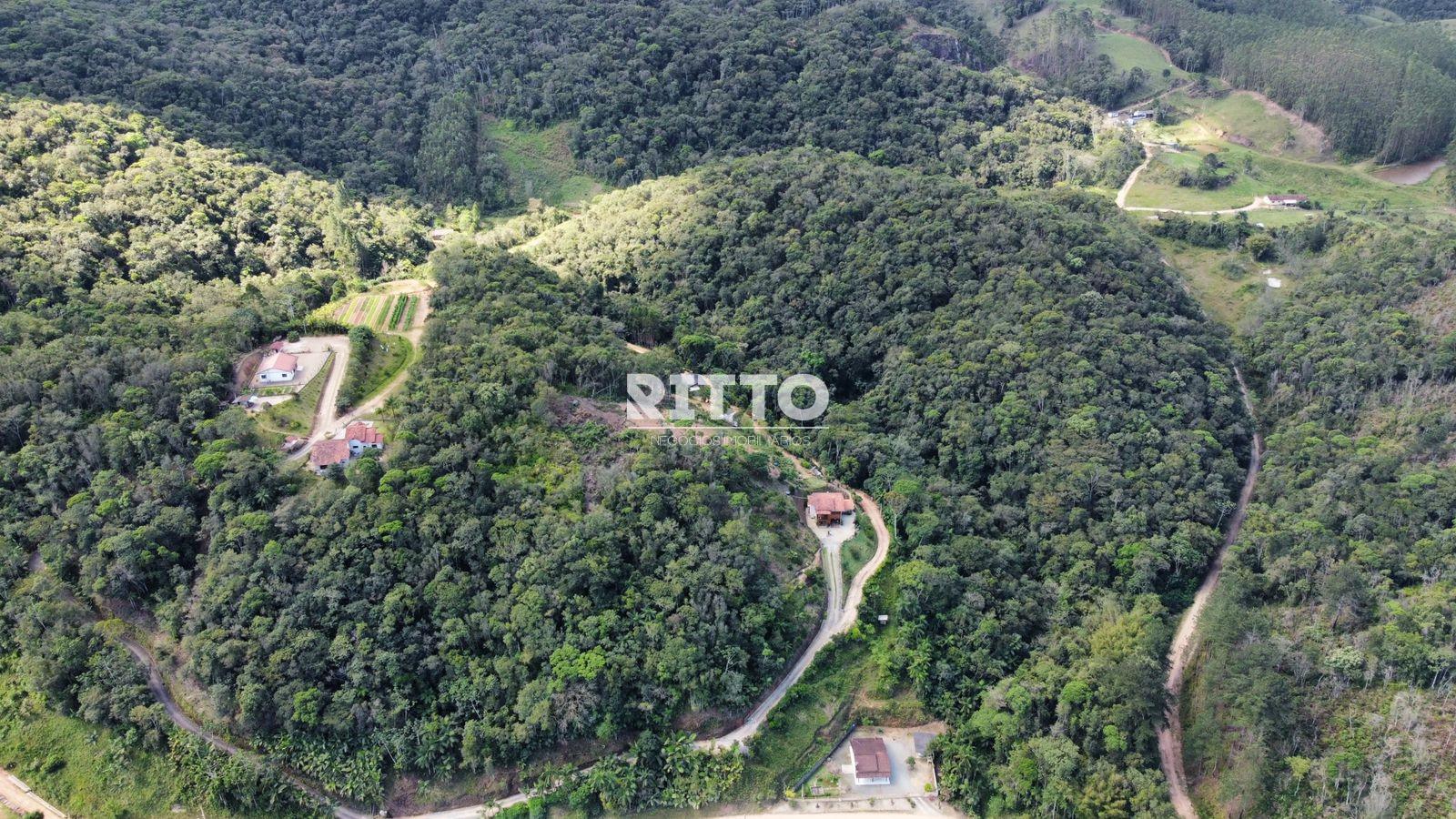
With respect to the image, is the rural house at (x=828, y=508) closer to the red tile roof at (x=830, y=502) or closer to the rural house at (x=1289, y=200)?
the red tile roof at (x=830, y=502)

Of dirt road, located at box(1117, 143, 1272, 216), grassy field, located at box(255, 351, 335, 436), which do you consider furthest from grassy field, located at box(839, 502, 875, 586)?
dirt road, located at box(1117, 143, 1272, 216)

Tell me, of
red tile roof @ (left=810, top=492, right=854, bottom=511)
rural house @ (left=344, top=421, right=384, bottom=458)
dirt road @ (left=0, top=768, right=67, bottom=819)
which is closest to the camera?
dirt road @ (left=0, top=768, right=67, bottom=819)

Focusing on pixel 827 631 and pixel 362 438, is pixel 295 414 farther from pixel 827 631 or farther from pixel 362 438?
pixel 827 631

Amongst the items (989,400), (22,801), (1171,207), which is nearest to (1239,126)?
(1171,207)

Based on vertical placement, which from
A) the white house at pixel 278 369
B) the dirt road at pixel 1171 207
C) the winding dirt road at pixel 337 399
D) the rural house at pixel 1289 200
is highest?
the white house at pixel 278 369

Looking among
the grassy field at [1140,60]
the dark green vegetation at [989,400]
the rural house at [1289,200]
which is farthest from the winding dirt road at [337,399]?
the grassy field at [1140,60]

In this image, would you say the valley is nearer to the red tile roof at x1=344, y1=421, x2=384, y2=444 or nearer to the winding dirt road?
the winding dirt road

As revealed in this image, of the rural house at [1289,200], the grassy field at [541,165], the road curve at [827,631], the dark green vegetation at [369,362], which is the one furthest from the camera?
the grassy field at [541,165]
